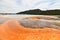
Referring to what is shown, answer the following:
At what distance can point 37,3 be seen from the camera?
2066 mm

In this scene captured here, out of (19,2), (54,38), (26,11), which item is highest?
(19,2)

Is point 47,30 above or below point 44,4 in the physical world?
below

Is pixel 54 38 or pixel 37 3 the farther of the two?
pixel 37 3

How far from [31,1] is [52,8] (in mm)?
328

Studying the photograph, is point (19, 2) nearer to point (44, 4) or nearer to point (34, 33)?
point (44, 4)

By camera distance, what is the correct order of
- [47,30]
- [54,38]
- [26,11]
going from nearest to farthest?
[54,38] → [47,30] → [26,11]

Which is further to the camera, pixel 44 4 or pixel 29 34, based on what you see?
pixel 44 4

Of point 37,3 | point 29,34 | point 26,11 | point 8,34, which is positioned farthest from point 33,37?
point 37,3

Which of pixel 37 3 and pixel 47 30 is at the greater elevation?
pixel 37 3

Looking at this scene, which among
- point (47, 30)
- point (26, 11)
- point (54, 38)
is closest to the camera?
point (54, 38)

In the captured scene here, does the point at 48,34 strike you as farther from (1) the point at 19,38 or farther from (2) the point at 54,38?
(1) the point at 19,38

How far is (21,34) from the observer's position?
31.2 inches

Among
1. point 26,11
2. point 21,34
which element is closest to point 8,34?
point 21,34

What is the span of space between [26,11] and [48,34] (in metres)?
1.20
